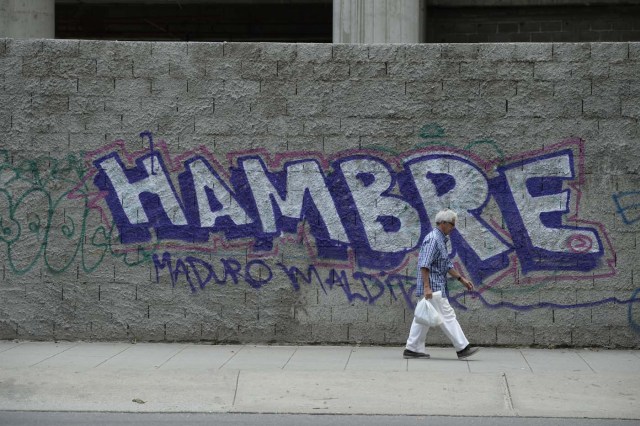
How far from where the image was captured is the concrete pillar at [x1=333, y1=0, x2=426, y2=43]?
1912cm

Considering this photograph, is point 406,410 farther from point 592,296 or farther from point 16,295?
point 16,295

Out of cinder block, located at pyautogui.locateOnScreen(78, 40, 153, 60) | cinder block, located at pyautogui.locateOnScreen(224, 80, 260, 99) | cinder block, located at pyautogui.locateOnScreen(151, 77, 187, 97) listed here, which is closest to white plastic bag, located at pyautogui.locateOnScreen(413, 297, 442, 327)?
cinder block, located at pyautogui.locateOnScreen(224, 80, 260, 99)

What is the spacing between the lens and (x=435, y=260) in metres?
10.1

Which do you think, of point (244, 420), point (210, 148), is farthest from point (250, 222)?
point (244, 420)

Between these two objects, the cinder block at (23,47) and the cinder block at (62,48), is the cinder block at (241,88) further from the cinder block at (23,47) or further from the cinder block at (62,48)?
the cinder block at (23,47)

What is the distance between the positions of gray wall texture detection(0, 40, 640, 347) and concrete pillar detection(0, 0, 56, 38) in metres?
8.94

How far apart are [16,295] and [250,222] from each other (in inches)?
111

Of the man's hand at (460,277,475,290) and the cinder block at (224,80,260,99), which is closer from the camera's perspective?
the man's hand at (460,277,475,290)

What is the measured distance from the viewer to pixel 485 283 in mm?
11086

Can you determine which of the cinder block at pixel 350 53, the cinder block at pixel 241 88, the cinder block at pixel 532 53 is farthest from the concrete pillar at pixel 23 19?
the cinder block at pixel 532 53

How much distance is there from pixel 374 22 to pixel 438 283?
32.8 ft

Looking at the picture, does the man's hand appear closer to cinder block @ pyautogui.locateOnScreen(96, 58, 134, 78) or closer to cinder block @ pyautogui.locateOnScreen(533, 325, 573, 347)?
cinder block @ pyautogui.locateOnScreen(533, 325, 573, 347)

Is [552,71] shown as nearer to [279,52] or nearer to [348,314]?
[279,52]

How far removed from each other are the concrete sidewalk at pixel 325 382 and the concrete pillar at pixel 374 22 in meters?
9.61
